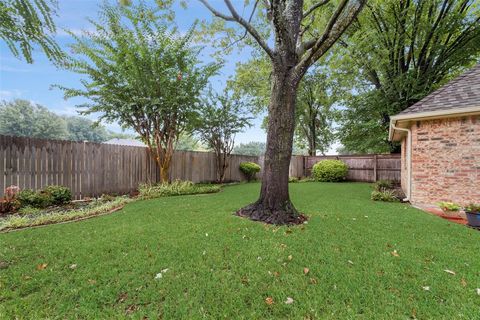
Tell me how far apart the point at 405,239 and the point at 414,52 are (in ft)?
37.7

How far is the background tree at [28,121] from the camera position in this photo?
104 feet

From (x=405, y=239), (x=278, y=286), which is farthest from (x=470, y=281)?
(x=278, y=286)

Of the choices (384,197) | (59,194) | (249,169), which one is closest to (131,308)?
(59,194)

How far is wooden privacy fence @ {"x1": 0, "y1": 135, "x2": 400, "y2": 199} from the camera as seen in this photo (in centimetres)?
538

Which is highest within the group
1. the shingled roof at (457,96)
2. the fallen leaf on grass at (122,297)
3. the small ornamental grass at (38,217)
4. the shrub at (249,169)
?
the shingled roof at (457,96)

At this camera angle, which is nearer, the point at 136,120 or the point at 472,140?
the point at 472,140

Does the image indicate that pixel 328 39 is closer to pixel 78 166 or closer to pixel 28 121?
pixel 78 166

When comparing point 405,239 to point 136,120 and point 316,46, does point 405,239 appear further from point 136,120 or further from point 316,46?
point 136,120

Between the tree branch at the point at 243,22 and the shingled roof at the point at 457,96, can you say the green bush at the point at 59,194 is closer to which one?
the tree branch at the point at 243,22

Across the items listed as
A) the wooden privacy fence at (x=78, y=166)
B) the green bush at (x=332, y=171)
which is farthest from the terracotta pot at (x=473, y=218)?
the wooden privacy fence at (x=78, y=166)

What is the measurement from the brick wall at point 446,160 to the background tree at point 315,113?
1196 cm

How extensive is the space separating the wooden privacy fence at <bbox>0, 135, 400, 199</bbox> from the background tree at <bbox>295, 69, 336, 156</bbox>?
804cm

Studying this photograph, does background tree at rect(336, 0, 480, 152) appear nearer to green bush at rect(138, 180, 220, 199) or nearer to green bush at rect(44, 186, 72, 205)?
green bush at rect(138, 180, 220, 199)

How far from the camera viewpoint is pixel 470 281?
2.17 metres
